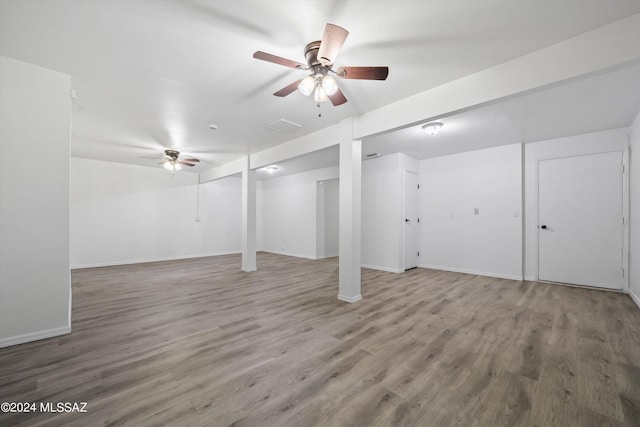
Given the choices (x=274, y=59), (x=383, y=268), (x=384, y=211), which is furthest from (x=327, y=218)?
(x=274, y=59)

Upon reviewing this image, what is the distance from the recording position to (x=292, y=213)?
27.0 feet

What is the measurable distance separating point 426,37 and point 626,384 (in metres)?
3.01

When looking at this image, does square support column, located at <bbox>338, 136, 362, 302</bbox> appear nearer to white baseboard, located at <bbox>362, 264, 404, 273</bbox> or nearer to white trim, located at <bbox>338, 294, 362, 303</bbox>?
white trim, located at <bbox>338, 294, 362, 303</bbox>

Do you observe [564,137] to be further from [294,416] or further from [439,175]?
[294,416]

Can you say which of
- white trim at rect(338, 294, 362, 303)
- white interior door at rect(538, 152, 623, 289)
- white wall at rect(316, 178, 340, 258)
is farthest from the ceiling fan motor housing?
white interior door at rect(538, 152, 623, 289)

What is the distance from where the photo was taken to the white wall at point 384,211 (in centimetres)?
546

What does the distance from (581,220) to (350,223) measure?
13.7 feet

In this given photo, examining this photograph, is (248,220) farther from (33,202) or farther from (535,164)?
(535,164)

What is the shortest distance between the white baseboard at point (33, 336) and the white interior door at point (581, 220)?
7.15m

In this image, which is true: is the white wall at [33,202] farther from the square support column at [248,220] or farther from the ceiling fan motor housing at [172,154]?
the square support column at [248,220]

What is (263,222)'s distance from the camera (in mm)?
9367

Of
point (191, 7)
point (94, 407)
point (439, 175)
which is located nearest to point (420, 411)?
point (94, 407)

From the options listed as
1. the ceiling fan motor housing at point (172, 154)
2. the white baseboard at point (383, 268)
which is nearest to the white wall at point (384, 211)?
the white baseboard at point (383, 268)

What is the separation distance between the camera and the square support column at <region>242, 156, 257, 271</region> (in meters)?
5.81
